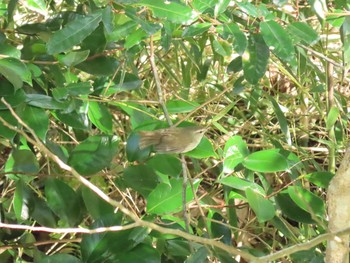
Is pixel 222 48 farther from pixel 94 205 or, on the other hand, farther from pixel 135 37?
pixel 94 205

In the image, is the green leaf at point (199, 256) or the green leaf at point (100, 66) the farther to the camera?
the green leaf at point (100, 66)

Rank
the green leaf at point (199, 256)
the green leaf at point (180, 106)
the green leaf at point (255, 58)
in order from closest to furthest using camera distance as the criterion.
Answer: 1. the green leaf at point (199, 256)
2. the green leaf at point (255, 58)
3. the green leaf at point (180, 106)

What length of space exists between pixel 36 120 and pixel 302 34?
368 mm

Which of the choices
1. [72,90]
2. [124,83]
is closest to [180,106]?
[124,83]

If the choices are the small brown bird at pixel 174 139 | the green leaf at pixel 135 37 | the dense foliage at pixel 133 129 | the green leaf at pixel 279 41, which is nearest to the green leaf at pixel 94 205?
the dense foliage at pixel 133 129

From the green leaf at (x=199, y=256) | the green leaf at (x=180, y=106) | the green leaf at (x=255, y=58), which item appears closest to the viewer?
the green leaf at (x=199, y=256)

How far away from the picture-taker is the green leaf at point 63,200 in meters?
0.86

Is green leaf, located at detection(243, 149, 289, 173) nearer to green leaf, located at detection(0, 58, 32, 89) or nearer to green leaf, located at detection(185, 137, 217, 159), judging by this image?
green leaf, located at detection(185, 137, 217, 159)

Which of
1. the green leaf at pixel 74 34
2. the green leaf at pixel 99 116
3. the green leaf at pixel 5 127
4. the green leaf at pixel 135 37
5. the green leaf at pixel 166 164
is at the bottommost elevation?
the green leaf at pixel 166 164

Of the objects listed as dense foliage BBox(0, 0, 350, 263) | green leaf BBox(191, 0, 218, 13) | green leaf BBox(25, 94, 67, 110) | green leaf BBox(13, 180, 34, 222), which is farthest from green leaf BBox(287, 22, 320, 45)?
green leaf BBox(13, 180, 34, 222)

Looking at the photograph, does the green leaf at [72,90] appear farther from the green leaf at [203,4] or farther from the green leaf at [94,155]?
the green leaf at [203,4]

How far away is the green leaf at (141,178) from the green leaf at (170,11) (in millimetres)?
211

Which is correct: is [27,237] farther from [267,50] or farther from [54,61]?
[267,50]

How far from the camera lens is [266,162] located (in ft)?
2.83
